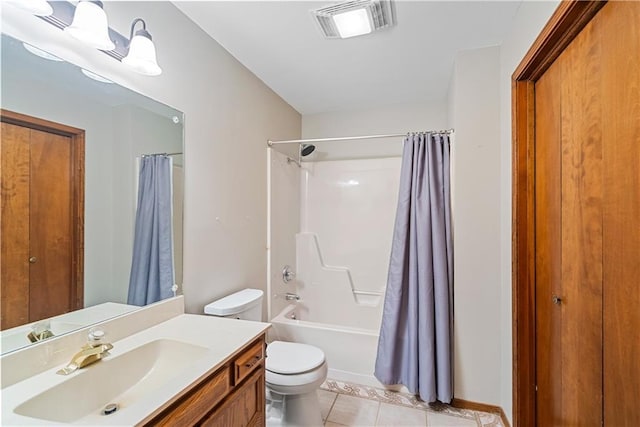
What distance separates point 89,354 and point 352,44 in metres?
2.02

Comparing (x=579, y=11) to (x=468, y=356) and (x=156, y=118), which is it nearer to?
(x=156, y=118)

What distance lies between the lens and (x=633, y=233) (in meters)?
0.82

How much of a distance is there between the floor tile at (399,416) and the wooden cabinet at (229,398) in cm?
94

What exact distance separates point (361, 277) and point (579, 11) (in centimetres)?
244

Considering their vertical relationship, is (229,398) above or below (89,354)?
below

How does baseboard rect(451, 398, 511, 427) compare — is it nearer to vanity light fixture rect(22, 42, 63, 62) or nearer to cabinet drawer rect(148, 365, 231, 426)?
cabinet drawer rect(148, 365, 231, 426)

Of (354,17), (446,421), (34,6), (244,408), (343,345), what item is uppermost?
(354,17)

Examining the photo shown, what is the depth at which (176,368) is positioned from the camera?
3.67 feet

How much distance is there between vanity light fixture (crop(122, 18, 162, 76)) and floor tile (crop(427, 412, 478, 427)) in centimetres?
248

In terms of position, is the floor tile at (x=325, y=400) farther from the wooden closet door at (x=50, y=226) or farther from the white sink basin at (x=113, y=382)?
the wooden closet door at (x=50, y=226)

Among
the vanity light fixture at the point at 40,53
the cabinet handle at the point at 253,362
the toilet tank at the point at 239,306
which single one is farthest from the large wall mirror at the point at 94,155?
the cabinet handle at the point at 253,362

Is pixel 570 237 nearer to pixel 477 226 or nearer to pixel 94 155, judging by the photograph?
pixel 477 226

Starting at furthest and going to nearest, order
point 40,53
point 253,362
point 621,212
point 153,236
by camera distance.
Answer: point 153,236, point 253,362, point 40,53, point 621,212

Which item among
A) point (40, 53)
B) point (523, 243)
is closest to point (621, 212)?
point (523, 243)
